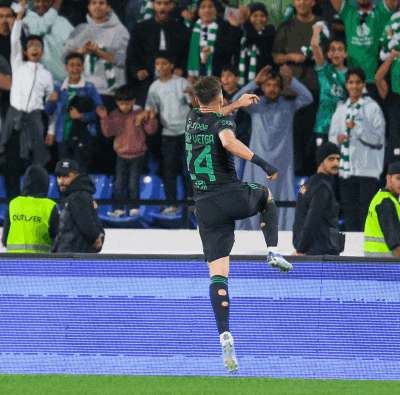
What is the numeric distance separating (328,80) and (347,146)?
0.91 m

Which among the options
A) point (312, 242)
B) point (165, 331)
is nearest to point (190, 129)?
point (165, 331)

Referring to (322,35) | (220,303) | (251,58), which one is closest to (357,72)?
(322,35)

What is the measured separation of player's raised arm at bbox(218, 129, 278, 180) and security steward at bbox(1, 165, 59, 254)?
2.33 meters

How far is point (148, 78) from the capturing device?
39.4 ft

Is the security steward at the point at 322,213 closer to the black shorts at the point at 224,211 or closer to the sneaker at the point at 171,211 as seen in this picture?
the black shorts at the point at 224,211

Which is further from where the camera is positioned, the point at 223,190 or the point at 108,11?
the point at 108,11

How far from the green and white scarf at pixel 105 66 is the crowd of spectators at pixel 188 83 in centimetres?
1

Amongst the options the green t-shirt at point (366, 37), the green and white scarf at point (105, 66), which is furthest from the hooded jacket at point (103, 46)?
the green t-shirt at point (366, 37)

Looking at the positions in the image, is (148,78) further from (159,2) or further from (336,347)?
(336,347)

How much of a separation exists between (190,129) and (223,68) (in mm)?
5414

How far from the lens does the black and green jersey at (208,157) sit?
605cm

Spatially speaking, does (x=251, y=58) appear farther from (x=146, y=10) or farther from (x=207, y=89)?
(x=207, y=89)

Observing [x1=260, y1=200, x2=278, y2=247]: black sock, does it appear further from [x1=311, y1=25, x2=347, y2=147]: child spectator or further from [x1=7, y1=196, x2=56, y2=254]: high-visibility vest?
[x1=311, y1=25, x2=347, y2=147]: child spectator

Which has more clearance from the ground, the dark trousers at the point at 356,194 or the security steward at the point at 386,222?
the security steward at the point at 386,222
